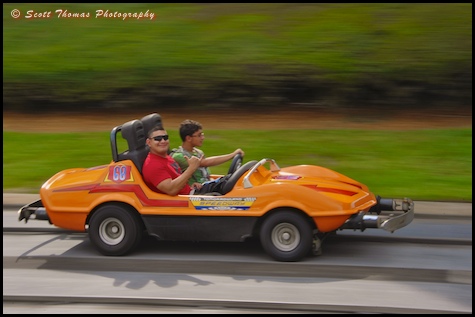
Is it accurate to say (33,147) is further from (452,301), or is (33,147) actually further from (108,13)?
(452,301)

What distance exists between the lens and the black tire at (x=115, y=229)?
7984 mm

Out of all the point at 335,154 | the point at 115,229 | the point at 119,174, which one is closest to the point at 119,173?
the point at 119,174

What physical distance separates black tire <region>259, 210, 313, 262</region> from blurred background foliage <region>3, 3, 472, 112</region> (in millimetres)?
7568

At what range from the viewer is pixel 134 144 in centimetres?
823

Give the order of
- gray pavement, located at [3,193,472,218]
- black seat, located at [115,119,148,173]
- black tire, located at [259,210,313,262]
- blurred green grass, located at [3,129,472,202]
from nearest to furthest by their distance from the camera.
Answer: black tire, located at [259,210,313,262], black seat, located at [115,119,148,173], gray pavement, located at [3,193,472,218], blurred green grass, located at [3,129,472,202]

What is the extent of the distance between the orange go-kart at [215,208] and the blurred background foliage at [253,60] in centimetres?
687

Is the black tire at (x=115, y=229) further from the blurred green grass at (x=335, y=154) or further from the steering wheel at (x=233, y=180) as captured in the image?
the blurred green grass at (x=335, y=154)

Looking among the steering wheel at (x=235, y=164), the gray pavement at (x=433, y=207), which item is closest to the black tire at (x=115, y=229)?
the steering wheel at (x=235, y=164)

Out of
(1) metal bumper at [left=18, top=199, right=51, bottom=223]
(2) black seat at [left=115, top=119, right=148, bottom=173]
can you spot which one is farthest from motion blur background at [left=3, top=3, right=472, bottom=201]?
(2) black seat at [left=115, top=119, right=148, bottom=173]

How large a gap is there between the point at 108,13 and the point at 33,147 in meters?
5.51

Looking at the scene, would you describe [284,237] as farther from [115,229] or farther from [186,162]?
[115,229]

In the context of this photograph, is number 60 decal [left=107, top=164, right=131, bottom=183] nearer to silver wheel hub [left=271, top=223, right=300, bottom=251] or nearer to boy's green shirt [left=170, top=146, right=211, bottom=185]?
boy's green shirt [left=170, top=146, right=211, bottom=185]

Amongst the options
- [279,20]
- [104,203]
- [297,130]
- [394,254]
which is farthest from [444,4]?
[104,203]

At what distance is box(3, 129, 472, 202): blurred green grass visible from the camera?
1168 centimetres
